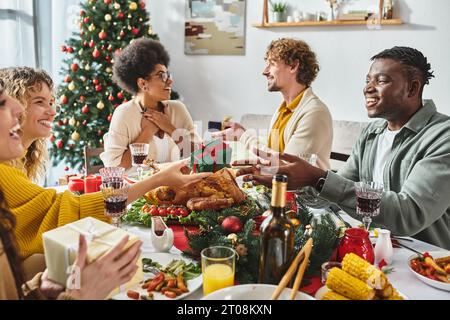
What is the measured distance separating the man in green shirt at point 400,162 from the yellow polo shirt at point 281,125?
0.82m

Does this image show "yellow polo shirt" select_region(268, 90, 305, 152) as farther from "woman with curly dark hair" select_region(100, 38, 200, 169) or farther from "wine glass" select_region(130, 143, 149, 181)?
"wine glass" select_region(130, 143, 149, 181)

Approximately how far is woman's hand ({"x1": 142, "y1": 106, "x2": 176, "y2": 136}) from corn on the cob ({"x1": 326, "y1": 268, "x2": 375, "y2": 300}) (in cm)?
214

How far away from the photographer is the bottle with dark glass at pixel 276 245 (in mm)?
992

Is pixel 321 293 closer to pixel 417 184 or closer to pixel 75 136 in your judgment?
pixel 417 184

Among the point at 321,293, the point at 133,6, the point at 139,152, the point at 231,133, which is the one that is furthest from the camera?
the point at 133,6

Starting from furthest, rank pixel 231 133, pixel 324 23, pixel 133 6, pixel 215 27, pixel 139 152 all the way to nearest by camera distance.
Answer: pixel 215 27 → pixel 133 6 → pixel 324 23 → pixel 231 133 → pixel 139 152

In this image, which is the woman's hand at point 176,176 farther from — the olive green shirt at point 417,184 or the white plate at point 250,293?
the white plate at point 250,293

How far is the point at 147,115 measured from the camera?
2930 mm

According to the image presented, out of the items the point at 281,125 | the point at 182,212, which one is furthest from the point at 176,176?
the point at 281,125

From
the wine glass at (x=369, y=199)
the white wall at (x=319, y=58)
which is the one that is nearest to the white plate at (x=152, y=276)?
the wine glass at (x=369, y=199)

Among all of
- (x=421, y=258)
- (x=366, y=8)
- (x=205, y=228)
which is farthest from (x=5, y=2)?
(x=421, y=258)

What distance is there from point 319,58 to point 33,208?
11.3 feet

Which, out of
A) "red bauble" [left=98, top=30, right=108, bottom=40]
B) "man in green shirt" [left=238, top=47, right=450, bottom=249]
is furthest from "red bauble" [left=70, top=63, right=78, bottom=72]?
"man in green shirt" [left=238, top=47, right=450, bottom=249]
